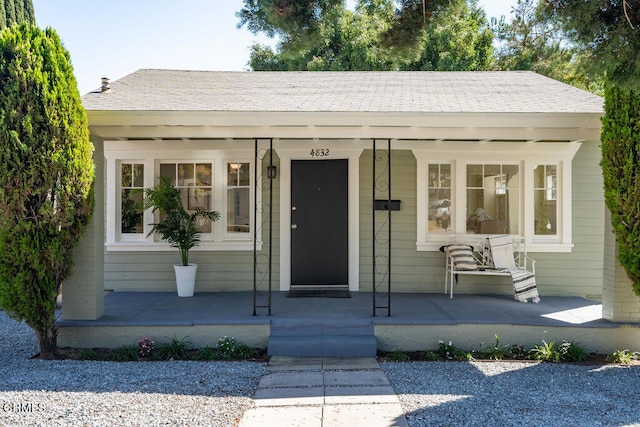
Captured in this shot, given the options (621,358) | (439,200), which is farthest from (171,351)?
(621,358)

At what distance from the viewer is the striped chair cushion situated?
22.2ft

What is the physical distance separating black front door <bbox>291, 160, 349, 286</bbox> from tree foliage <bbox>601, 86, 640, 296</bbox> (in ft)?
11.3

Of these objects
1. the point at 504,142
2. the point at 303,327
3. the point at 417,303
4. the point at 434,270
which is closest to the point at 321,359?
the point at 303,327

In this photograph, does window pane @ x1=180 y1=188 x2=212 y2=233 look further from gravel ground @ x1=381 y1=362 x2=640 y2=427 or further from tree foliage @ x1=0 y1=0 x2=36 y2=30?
tree foliage @ x1=0 y1=0 x2=36 y2=30

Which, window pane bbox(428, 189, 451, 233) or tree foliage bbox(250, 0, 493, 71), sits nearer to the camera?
window pane bbox(428, 189, 451, 233)

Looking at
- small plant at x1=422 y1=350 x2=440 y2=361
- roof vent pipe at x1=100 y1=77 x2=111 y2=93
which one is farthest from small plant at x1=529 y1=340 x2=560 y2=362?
roof vent pipe at x1=100 y1=77 x2=111 y2=93

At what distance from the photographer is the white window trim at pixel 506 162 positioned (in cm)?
720

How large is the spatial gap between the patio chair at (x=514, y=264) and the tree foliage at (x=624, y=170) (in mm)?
1579

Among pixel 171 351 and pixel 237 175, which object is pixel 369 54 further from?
pixel 171 351

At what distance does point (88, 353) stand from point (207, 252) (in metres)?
2.55

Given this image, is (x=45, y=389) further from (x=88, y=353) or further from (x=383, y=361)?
(x=383, y=361)

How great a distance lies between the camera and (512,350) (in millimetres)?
5328

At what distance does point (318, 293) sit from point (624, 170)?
4069mm

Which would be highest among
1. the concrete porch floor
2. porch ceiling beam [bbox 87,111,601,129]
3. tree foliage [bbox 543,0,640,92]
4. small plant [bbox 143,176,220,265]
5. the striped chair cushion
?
tree foliage [bbox 543,0,640,92]
